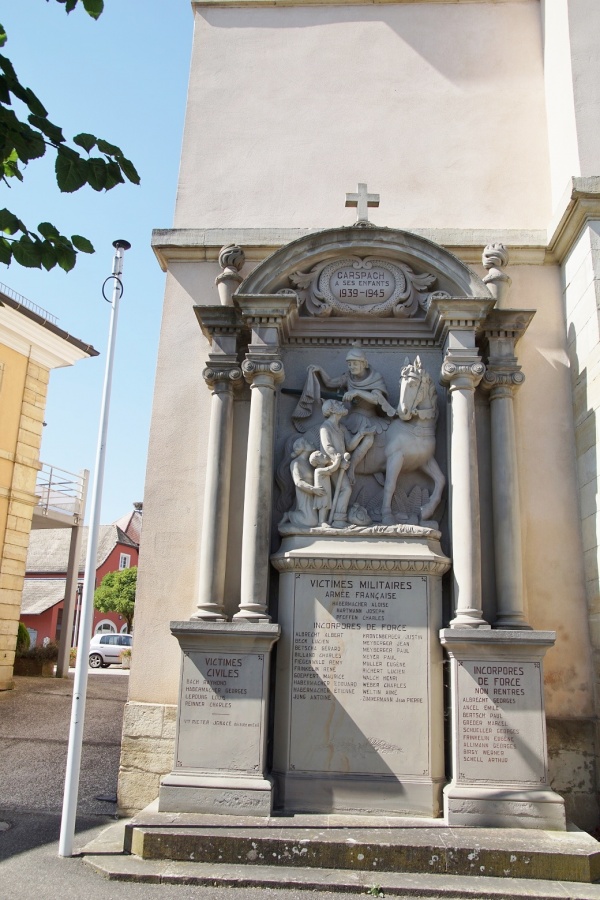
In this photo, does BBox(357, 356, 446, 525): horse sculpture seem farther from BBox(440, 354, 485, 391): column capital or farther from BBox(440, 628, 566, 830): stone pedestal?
BBox(440, 628, 566, 830): stone pedestal

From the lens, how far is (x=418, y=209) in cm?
886

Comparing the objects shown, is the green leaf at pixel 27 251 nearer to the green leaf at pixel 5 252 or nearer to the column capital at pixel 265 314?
the green leaf at pixel 5 252

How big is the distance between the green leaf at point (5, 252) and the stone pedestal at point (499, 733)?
4.40m

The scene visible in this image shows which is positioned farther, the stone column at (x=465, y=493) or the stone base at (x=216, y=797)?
the stone column at (x=465, y=493)

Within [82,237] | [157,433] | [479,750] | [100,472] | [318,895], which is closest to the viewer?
[82,237]

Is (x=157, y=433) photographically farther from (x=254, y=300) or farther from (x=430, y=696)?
(x=430, y=696)

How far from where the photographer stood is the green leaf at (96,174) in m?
4.01

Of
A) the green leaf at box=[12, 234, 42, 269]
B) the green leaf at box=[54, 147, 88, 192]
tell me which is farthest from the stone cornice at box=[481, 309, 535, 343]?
the green leaf at box=[12, 234, 42, 269]

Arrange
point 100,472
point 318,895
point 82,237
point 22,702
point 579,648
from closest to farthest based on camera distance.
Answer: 1. point 82,237
2. point 318,895
3. point 100,472
4. point 579,648
5. point 22,702

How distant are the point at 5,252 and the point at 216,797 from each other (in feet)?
14.3

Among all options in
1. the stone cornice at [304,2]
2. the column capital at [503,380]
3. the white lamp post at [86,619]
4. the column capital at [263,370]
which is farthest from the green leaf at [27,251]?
the stone cornice at [304,2]

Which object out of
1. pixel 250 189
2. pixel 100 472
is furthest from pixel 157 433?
pixel 250 189

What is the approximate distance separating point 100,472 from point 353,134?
17.3ft

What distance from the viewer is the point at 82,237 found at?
164 inches
